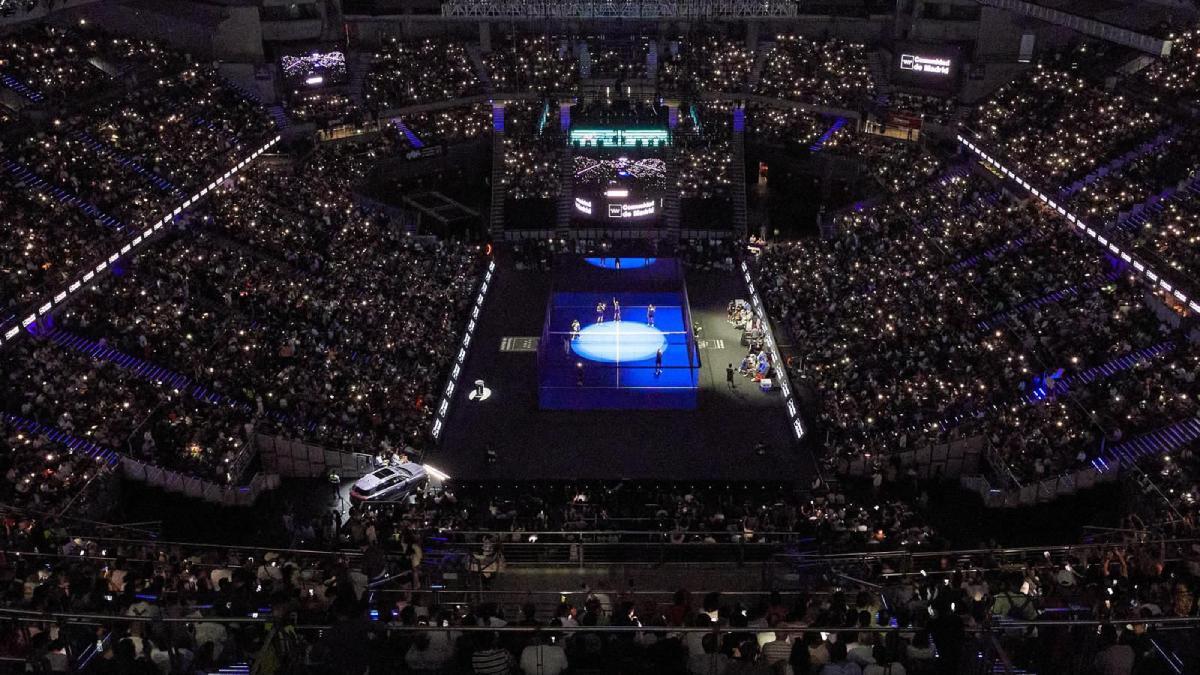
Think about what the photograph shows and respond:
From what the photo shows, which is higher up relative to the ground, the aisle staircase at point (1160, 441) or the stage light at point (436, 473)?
the aisle staircase at point (1160, 441)

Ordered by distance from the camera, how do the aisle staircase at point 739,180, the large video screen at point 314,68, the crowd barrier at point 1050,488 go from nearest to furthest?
the crowd barrier at point 1050,488 → the aisle staircase at point 739,180 → the large video screen at point 314,68

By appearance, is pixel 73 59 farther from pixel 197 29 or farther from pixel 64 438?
pixel 64 438

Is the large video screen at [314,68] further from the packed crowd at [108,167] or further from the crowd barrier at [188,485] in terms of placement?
the crowd barrier at [188,485]

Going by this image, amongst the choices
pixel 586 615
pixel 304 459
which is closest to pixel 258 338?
pixel 304 459

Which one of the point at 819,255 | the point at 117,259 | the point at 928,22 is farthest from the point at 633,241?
the point at 117,259

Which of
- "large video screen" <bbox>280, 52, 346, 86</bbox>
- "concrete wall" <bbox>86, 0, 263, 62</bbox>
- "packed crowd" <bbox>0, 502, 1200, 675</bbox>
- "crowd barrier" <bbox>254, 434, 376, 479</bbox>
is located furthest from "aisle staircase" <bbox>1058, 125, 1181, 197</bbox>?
"concrete wall" <bbox>86, 0, 263, 62</bbox>

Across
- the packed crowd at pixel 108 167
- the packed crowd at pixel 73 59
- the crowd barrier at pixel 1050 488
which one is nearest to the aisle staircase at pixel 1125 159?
the crowd barrier at pixel 1050 488
